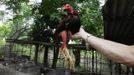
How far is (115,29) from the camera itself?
4.88 meters

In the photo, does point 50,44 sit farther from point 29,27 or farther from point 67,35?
point 67,35

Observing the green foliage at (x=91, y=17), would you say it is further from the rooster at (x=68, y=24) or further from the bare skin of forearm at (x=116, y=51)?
the rooster at (x=68, y=24)

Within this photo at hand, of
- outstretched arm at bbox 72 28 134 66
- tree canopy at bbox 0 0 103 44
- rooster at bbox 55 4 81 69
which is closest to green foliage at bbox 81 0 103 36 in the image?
tree canopy at bbox 0 0 103 44

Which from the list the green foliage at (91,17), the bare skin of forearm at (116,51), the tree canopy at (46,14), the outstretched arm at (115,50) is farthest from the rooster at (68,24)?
the green foliage at (91,17)

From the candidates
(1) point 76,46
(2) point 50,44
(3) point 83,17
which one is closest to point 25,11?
(2) point 50,44

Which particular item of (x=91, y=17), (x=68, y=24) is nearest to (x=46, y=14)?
(x=91, y=17)

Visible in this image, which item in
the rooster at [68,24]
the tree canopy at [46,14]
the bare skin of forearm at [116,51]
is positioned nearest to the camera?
the rooster at [68,24]

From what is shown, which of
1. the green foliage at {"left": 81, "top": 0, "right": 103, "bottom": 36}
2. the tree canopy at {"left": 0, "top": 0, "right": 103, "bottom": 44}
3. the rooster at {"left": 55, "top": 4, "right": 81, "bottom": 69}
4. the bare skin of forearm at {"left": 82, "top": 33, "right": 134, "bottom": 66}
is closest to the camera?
the rooster at {"left": 55, "top": 4, "right": 81, "bottom": 69}

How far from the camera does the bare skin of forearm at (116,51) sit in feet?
7.82

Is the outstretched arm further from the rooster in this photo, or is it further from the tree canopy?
the tree canopy

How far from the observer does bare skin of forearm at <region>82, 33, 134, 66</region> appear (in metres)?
2.38

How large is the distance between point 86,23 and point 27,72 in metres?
3.03

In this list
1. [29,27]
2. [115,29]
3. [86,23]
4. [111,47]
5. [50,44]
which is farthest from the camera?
[29,27]

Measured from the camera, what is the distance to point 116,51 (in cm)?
242
